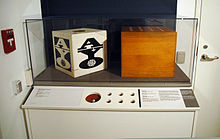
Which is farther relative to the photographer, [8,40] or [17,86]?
[17,86]

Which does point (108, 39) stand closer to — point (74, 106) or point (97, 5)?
point (97, 5)

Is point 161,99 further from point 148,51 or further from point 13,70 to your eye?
point 13,70

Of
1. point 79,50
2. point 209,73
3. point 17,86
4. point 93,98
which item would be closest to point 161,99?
point 93,98

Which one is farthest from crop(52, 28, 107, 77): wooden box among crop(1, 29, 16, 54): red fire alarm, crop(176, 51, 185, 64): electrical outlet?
crop(176, 51, 185, 64): electrical outlet

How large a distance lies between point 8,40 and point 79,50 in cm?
44

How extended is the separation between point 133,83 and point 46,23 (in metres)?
0.76

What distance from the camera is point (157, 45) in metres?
1.34

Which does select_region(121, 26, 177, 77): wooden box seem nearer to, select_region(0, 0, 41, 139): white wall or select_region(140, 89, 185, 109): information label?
select_region(140, 89, 185, 109): information label

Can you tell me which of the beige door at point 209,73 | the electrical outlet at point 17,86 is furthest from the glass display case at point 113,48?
the beige door at point 209,73

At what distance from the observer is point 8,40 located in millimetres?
1176

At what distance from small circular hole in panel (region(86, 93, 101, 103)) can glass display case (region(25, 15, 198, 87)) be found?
8 cm

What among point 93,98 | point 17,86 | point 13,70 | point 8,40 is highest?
point 8,40

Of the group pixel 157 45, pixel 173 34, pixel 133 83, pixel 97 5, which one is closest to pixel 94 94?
pixel 133 83

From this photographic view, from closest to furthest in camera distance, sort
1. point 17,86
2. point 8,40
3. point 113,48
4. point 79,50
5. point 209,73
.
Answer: point 8,40 < point 17,86 < point 79,50 < point 113,48 < point 209,73
